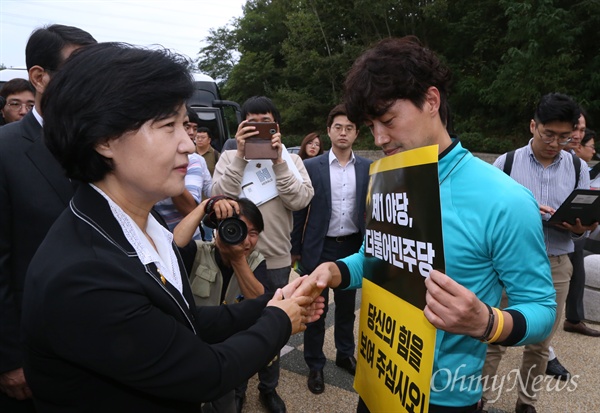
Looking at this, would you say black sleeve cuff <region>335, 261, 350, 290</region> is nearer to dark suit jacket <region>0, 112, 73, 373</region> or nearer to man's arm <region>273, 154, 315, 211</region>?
dark suit jacket <region>0, 112, 73, 373</region>

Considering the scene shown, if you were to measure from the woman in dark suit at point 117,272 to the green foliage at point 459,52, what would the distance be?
18.5m

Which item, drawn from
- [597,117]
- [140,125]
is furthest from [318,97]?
[140,125]

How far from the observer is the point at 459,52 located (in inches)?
930

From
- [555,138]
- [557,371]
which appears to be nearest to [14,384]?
[555,138]

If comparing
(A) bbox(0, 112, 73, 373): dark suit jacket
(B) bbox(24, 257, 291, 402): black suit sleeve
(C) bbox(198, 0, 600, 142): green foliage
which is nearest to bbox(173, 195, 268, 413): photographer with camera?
(A) bbox(0, 112, 73, 373): dark suit jacket

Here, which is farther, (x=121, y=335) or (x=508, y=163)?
(x=508, y=163)

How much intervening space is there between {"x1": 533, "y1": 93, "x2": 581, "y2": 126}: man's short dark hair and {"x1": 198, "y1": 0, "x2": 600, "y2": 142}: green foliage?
51.7 feet

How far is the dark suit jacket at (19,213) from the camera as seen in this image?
175 centimetres

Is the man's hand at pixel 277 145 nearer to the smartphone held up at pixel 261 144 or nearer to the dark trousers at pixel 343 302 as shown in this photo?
the smartphone held up at pixel 261 144

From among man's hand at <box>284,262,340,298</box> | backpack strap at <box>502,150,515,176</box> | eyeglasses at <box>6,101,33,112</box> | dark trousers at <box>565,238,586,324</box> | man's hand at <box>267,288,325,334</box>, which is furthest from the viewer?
dark trousers at <box>565,238,586,324</box>

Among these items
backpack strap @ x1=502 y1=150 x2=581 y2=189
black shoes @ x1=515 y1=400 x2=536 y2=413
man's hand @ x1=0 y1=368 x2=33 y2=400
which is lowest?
black shoes @ x1=515 y1=400 x2=536 y2=413

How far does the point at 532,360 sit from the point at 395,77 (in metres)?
2.50

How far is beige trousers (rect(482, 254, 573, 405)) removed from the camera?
9.55 ft

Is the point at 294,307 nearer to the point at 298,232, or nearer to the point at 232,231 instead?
the point at 232,231
